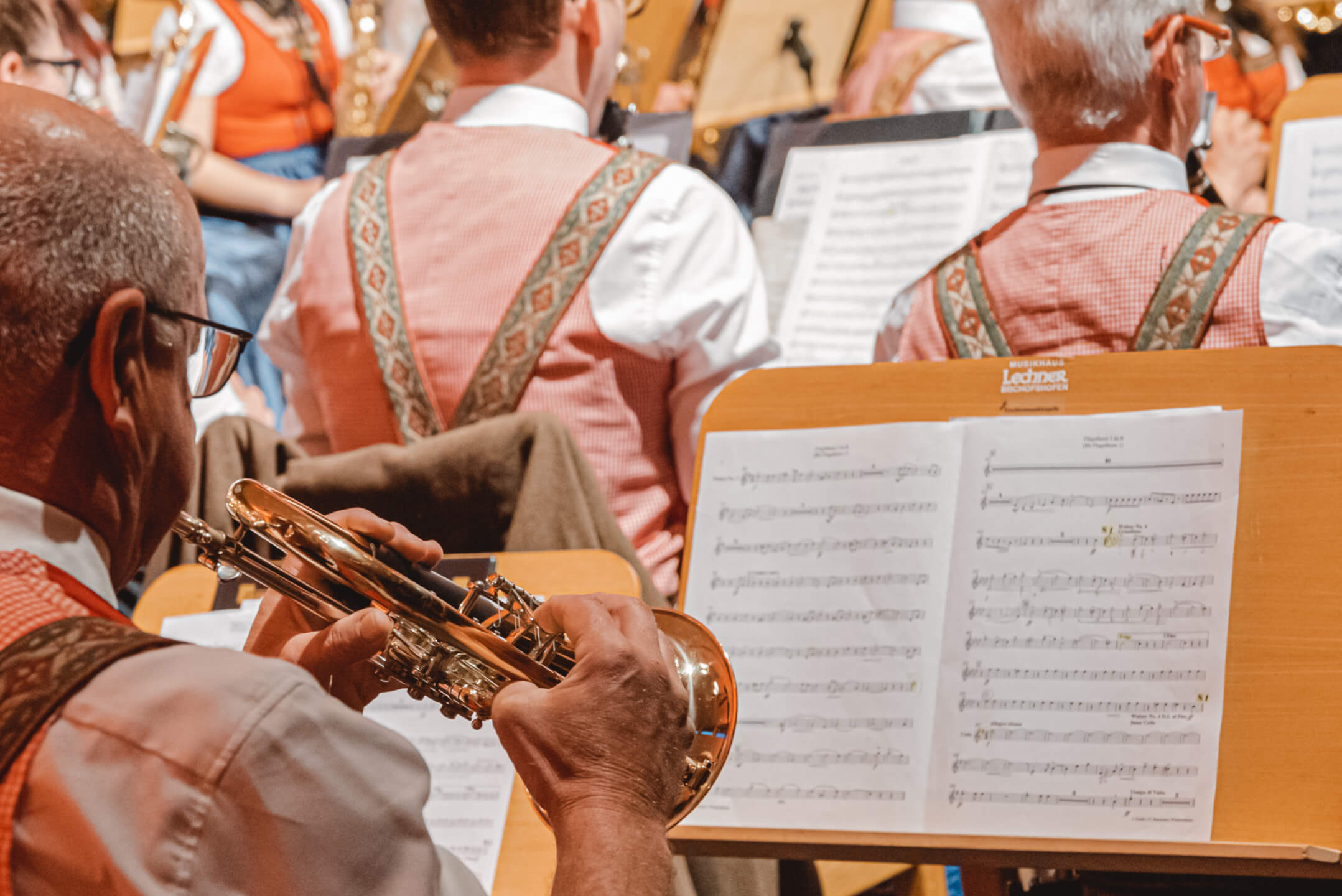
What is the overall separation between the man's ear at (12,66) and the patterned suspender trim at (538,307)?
1788 mm

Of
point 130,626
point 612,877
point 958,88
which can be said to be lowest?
point 958,88

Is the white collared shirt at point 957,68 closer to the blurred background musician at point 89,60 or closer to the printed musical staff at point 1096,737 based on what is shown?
the blurred background musician at point 89,60

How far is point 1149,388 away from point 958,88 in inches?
89.7

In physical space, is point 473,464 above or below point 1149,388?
below

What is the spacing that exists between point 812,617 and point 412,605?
2.07 ft

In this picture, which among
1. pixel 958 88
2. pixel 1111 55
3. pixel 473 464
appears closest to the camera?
pixel 473 464

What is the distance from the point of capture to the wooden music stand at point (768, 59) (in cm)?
468

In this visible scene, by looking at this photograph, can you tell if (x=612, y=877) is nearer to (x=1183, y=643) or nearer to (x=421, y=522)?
(x=1183, y=643)

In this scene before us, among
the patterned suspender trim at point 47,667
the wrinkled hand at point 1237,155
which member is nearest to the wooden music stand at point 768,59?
the wrinkled hand at point 1237,155

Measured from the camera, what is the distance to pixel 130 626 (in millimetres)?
1197

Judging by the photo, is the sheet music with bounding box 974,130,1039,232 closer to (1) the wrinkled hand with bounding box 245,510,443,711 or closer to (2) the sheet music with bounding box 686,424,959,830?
(2) the sheet music with bounding box 686,424,959,830

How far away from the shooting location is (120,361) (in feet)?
4.33

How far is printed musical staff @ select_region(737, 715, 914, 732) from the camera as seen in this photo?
1.83 metres

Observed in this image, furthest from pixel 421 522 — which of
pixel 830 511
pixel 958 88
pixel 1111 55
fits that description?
pixel 958 88
